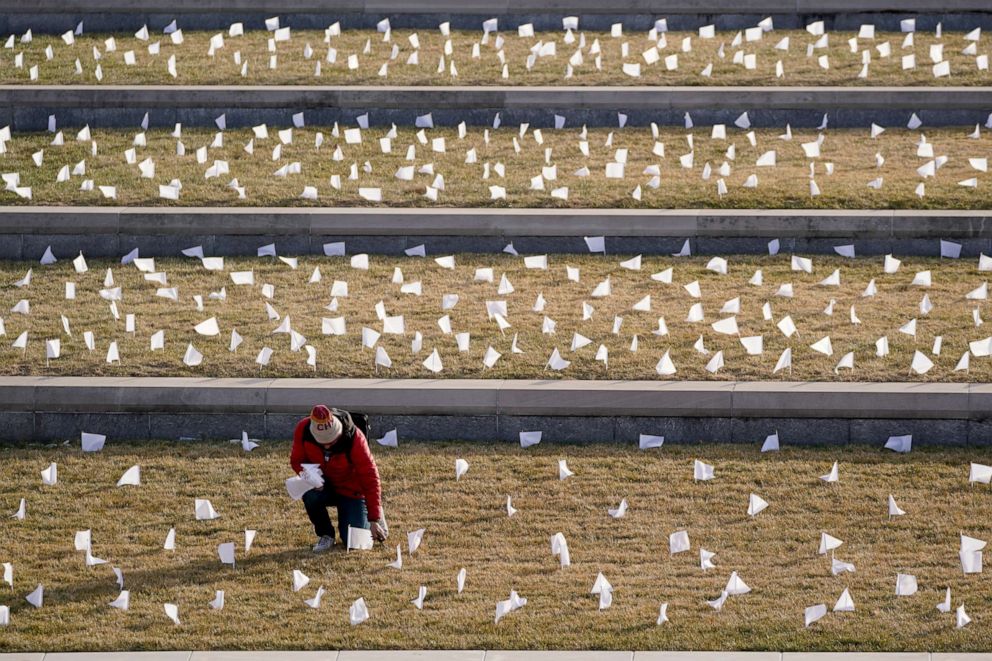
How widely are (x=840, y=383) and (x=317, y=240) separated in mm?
5452

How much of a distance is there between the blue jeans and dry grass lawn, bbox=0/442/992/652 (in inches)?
6.3

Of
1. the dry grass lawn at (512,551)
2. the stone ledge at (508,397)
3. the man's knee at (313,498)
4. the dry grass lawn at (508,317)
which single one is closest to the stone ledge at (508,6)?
the dry grass lawn at (508,317)

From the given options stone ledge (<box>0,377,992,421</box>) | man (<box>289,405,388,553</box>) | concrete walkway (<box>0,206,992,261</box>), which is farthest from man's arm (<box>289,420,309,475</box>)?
concrete walkway (<box>0,206,992,261</box>)

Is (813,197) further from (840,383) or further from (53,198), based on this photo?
(53,198)

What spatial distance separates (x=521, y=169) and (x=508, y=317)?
332cm

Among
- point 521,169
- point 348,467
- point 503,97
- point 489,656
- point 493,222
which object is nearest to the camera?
point 489,656

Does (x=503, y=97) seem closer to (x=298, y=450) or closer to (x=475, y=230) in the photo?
(x=475, y=230)

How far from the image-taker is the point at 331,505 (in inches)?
438

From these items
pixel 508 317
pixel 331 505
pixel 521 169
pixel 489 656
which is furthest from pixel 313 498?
pixel 521 169

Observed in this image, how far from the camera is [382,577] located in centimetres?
1080

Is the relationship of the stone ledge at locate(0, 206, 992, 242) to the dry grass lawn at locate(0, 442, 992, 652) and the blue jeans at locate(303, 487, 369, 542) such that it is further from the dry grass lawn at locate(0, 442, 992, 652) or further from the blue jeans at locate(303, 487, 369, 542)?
the blue jeans at locate(303, 487, 369, 542)

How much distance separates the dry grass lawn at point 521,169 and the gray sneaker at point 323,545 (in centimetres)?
575

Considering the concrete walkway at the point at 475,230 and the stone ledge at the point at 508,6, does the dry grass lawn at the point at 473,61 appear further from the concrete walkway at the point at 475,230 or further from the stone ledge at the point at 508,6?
the concrete walkway at the point at 475,230

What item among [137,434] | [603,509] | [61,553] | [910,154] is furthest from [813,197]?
[61,553]
